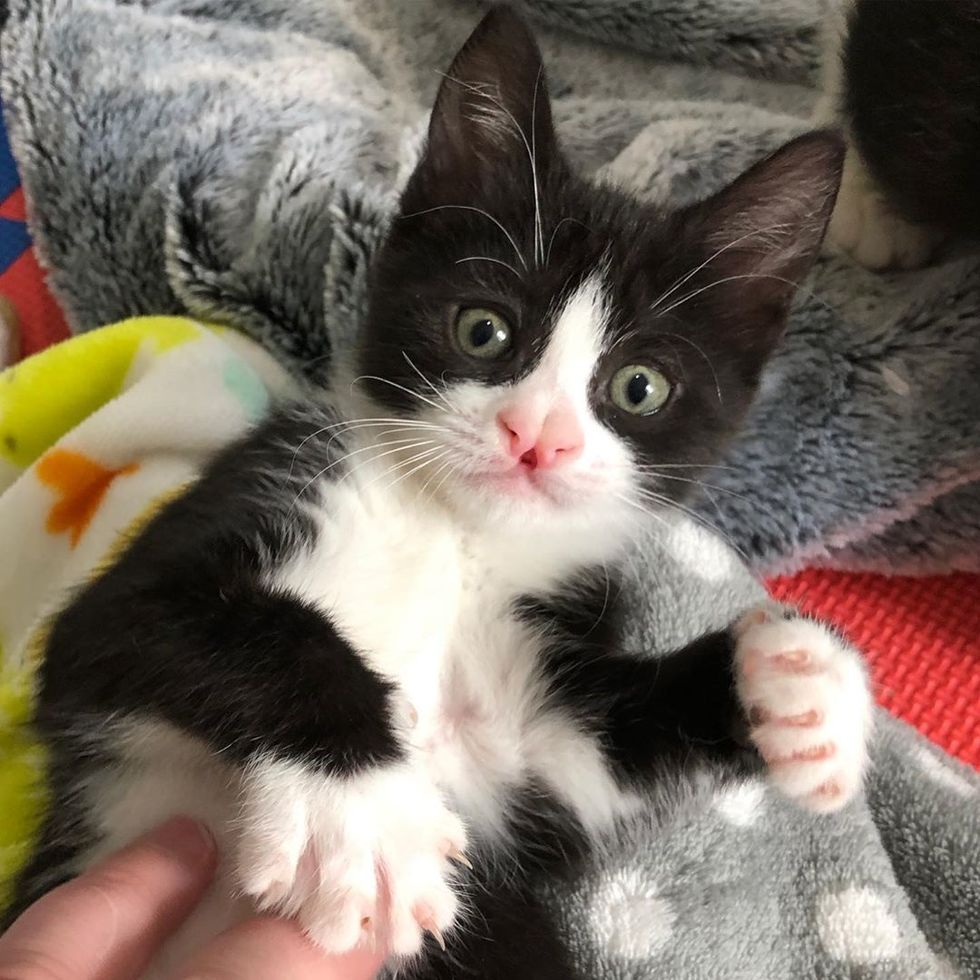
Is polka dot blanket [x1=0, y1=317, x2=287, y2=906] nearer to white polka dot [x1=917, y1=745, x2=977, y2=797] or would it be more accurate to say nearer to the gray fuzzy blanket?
the gray fuzzy blanket

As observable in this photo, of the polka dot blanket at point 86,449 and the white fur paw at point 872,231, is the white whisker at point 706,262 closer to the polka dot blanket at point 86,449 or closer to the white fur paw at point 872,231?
the white fur paw at point 872,231

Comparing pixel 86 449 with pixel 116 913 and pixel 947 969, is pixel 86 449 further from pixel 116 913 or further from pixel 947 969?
pixel 947 969

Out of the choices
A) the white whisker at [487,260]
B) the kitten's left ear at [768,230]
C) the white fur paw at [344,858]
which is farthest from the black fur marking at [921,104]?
the white fur paw at [344,858]

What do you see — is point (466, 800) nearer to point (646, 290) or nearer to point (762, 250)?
point (646, 290)

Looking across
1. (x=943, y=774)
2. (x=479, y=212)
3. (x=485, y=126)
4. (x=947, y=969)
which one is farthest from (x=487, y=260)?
(x=947, y=969)

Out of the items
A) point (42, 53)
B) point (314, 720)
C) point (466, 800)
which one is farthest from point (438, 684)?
point (42, 53)
